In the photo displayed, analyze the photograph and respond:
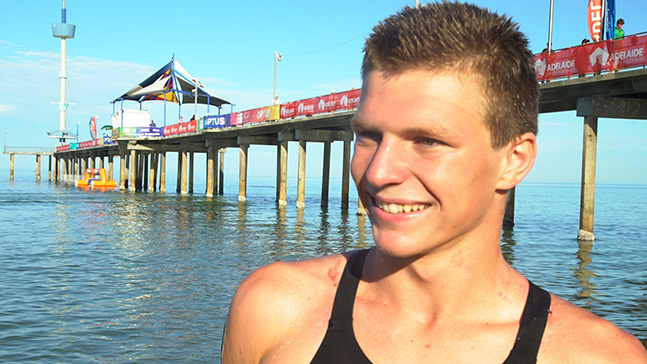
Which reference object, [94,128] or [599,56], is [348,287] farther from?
[94,128]

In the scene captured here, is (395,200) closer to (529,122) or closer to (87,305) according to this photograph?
(529,122)

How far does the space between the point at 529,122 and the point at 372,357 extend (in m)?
0.64

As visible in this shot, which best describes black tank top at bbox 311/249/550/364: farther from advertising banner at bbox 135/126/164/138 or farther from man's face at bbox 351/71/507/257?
advertising banner at bbox 135/126/164/138

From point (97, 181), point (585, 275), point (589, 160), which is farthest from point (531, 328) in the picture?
point (97, 181)

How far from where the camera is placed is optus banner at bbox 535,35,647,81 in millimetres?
14465

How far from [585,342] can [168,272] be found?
12072 mm

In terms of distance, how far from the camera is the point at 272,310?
5.14 ft

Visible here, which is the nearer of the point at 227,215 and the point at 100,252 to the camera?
the point at 100,252

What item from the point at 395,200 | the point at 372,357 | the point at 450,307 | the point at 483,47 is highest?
the point at 483,47

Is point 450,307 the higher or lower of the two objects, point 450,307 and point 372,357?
the higher

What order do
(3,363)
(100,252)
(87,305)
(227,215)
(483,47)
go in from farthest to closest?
(227,215) < (100,252) < (87,305) < (3,363) < (483,47)

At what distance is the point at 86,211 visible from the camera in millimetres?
28703

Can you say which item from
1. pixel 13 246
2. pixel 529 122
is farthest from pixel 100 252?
pixel 529 122

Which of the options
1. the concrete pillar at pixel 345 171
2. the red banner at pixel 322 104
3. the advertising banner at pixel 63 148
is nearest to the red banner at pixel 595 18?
the red banner at pixel 322 104
